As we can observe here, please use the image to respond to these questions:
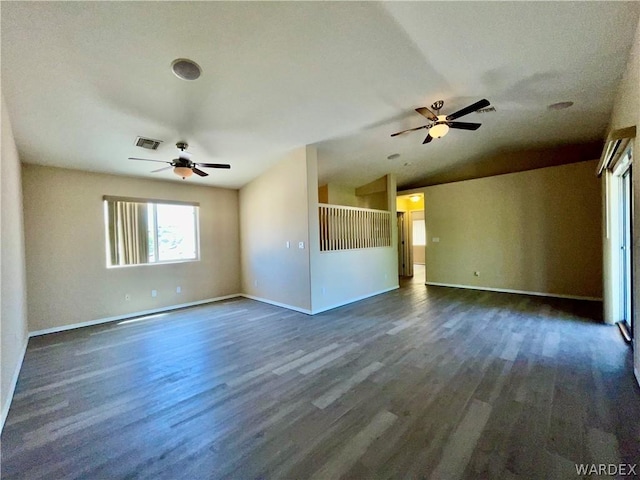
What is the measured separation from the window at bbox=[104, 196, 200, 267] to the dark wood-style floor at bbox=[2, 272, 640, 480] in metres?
1.59

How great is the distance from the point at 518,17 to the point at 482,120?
7.91 feet

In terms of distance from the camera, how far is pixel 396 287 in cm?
680

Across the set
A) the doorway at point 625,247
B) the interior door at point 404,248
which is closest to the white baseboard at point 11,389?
the doorway at point 625,247

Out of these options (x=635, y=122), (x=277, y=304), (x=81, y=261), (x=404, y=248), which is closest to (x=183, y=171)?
(x=81, y=261)

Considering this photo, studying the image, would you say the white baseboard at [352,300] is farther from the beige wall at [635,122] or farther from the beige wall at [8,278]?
the beige wall at [635,122]

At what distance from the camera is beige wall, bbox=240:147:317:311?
465 centimetres

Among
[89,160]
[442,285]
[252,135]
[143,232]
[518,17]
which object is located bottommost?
[442,285]

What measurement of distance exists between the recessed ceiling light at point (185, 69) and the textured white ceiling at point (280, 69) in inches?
2.2

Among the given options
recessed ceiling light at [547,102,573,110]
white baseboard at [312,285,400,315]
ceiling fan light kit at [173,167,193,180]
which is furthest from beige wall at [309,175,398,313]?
recessed ceiling light at [547,102,573,110]

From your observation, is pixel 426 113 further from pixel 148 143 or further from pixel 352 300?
pixel 148 143

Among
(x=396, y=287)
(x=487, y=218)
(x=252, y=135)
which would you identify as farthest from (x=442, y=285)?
(x=252, y=135)

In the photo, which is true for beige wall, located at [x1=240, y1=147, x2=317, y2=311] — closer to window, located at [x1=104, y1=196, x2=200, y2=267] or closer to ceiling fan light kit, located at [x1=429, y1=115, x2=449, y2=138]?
window, located at [x1=104, y1=196, x2=200, y2=267]

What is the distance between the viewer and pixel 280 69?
8.54ft

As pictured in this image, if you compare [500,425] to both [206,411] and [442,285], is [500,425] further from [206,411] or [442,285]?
[442,285]
